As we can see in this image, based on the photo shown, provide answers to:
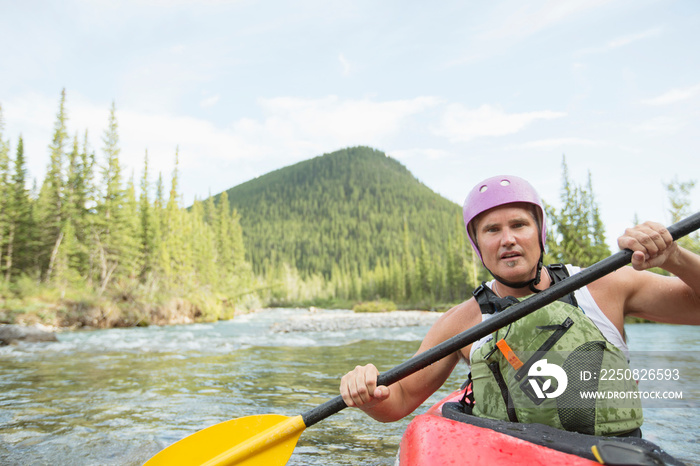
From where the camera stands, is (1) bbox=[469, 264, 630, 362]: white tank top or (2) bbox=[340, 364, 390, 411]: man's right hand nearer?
(1) bbox=[469, 264, 630, 362]: white tank top

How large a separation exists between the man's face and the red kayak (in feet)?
2.71

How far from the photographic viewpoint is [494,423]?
213 cm

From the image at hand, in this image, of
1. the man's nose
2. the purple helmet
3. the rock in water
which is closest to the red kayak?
the man's nose

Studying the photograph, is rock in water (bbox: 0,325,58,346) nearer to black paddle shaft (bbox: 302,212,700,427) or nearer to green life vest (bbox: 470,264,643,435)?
black paddle shaft (bbox: 302,212,700,427)

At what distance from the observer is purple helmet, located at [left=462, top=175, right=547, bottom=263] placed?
2531 mm

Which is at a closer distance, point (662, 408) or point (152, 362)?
point (662, 408)

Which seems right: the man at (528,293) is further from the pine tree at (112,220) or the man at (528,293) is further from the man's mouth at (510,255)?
the pine tree at (112,220)

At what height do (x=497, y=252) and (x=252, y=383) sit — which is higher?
(x=497, y=252)

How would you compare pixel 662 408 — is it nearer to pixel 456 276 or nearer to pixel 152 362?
pixel 152 362

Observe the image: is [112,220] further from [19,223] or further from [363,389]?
[363,389]

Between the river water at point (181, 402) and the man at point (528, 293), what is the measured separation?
5.12ft

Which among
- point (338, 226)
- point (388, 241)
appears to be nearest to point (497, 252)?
point (388, 241)

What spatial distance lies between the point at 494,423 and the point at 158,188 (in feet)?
180

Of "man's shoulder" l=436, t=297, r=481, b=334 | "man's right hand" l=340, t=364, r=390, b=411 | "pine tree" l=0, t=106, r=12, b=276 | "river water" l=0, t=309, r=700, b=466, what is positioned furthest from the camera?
"pine tree" l=0, t=106, r=12, b=276
